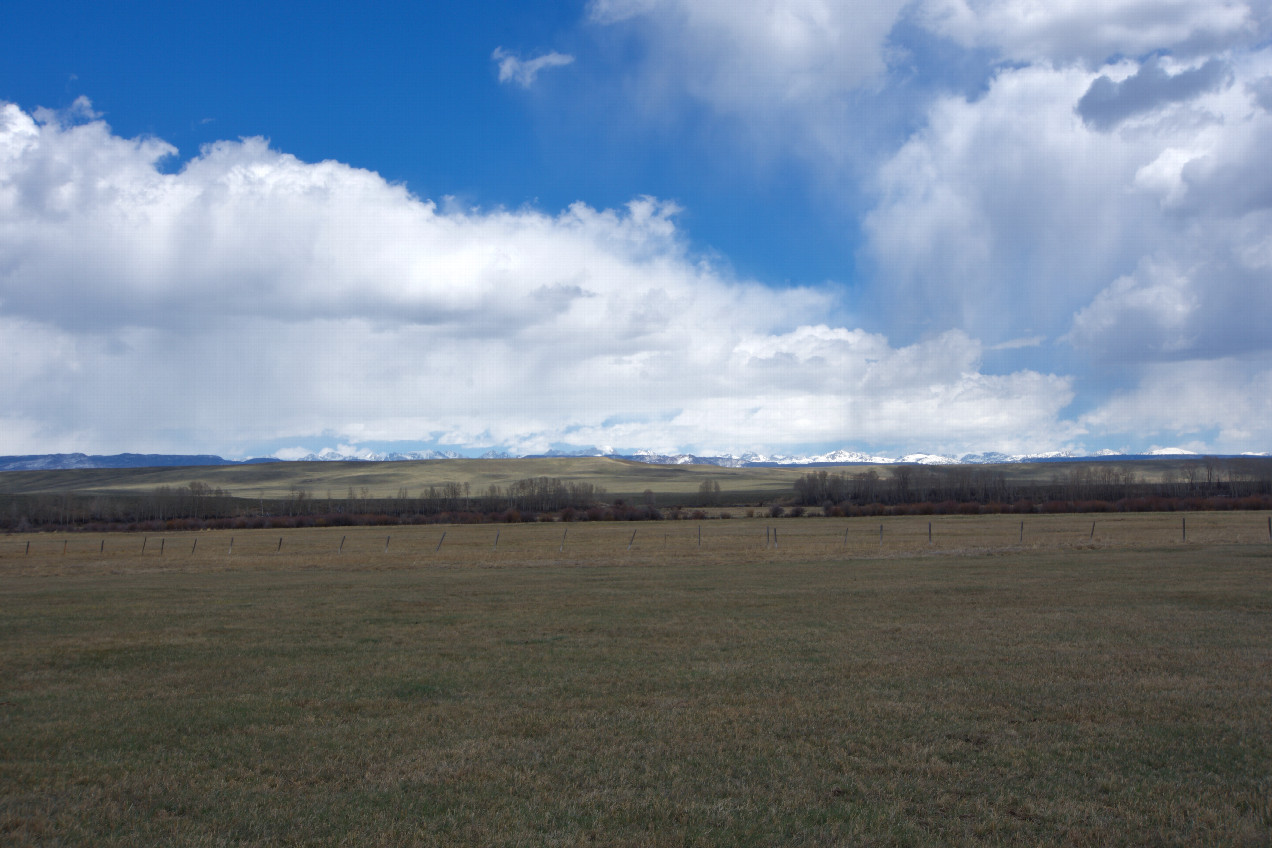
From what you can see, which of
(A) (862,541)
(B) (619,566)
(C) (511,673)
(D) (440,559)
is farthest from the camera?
(A) (862,541)

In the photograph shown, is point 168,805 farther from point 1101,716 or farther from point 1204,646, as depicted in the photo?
point 1204,646

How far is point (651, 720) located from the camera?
10.7m

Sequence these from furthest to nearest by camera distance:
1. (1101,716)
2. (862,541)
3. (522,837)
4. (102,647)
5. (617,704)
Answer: (862,541)
(102,647)
(617,704)
(1101,716)
(522,837)

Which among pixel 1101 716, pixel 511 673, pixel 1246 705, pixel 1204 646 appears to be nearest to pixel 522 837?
pixel 511 673

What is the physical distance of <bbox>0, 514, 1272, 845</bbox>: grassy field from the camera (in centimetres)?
739

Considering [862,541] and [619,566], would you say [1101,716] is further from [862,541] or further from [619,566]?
[862,541]

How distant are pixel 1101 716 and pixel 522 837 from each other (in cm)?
805

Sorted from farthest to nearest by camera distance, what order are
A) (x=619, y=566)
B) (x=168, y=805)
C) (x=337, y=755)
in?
(x=619, y=566), (x=337, y=755), (x=168, y=805)

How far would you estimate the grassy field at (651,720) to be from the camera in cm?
739

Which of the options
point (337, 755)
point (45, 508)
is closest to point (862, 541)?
point (337, 755)

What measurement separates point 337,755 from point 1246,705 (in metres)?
12.1

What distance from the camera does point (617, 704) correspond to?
A: 1161 centimetres

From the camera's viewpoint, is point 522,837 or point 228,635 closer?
point 522,837

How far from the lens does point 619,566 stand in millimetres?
39188
